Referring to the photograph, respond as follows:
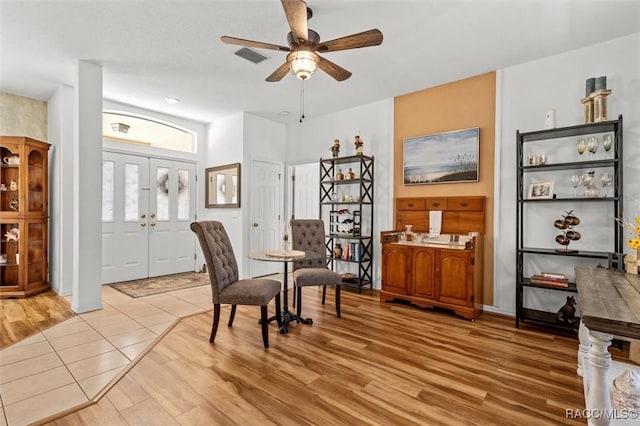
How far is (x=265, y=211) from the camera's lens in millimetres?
5648

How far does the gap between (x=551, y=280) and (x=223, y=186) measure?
16.0 feet

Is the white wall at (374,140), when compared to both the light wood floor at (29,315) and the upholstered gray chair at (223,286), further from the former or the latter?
the light wood floor at (29,315)

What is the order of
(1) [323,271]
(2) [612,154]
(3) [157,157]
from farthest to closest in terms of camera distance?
1. (3) [157,157]
2. (1) [323,271]
3. (2) [612,154]

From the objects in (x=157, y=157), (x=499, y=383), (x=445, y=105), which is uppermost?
(x=445, y=105)

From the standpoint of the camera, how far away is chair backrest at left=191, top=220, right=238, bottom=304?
9.18ft

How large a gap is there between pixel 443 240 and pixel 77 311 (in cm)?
431

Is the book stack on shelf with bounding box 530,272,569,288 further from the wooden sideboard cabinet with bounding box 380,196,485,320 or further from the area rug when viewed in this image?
the area rug

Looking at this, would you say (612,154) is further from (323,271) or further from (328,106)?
(328,106)

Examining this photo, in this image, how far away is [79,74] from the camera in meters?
3.47

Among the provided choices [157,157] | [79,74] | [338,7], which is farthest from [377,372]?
[157,157]

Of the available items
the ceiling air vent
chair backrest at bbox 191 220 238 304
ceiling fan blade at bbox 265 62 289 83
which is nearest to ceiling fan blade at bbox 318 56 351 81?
ceiling fan blade at bbox 265 62 289 83

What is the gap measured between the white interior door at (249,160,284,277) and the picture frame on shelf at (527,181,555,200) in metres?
3.93

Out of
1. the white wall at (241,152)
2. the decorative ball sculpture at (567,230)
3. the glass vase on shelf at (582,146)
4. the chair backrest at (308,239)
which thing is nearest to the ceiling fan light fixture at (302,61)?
the chair backrest at (308,239)

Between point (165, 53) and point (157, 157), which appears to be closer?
A: point (165, 53)
